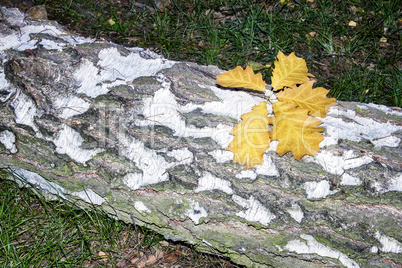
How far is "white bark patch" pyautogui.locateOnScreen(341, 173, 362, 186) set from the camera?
1.47 meters

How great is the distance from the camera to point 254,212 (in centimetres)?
152

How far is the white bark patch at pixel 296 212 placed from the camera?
1.49 metres

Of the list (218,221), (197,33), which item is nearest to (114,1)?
(197,33)

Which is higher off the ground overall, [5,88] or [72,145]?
[5,88]

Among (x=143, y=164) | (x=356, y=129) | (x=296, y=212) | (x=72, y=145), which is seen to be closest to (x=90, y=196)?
(x=72, y=145)

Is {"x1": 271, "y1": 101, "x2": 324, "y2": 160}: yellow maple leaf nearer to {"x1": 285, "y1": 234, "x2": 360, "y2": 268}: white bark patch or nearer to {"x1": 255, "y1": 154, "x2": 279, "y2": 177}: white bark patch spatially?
{"x1": 255, "y1": 154, "x2": 279, "y2": 177}: white bark patch

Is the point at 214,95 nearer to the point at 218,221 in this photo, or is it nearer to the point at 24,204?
the point at 218,221

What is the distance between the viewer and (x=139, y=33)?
3.33m

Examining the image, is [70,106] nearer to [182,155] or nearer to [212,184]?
[182,155]

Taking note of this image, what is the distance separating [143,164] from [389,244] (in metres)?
1.21

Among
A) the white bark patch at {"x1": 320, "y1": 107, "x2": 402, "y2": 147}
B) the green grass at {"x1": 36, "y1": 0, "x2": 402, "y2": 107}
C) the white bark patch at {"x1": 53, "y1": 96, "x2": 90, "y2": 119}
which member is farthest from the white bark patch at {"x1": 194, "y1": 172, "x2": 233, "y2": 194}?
the green grass at {"x1": 36, "y1": 0, "x2": 402, "y2": 107}

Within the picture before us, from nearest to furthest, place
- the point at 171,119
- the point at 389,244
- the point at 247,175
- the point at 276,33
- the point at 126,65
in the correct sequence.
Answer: the point at 389,244 → the point at 247,175 → the point at 171,119 → the point at 126,65 → the point at 276,33

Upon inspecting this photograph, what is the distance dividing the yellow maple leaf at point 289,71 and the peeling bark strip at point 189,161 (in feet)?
0.67

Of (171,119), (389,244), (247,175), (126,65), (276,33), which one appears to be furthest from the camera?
(276,33)
